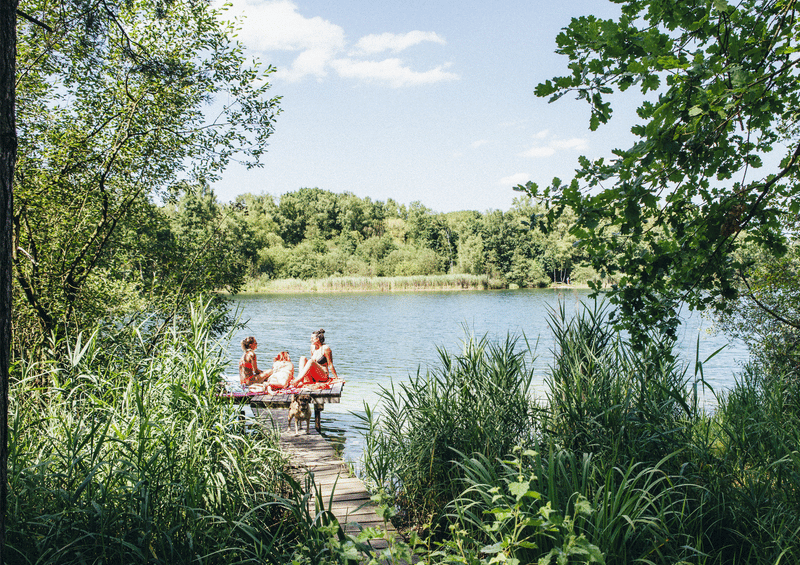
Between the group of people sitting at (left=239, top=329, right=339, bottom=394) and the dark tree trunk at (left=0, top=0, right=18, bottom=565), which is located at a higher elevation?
the dark tree trunk at (left=0, top=0, right=18, bottom=565)

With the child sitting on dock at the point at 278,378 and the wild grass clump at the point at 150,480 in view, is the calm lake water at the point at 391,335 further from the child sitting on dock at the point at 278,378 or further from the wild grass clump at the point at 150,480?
the wild grass clump at the point at 150,480

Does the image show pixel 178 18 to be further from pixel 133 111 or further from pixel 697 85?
pixel 697 85

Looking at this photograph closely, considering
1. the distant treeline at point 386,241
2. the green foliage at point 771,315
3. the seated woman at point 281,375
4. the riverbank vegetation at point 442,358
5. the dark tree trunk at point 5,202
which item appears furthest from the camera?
the distant treeline at point 386,241

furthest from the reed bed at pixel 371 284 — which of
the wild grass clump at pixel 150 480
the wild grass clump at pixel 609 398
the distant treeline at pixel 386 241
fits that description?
the wild grass clump at pixel 150 480

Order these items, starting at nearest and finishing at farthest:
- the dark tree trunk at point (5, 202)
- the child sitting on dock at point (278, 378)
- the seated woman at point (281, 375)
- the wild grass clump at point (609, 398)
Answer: the dark tree trunk at point (5, 202), the wild grass clump at point (609, 398), the child sitting on dock at point (278, 378), the seated woman at point (281, 375)

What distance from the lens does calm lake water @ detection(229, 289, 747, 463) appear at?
865 centimetres

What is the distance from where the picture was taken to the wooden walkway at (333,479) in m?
3.72

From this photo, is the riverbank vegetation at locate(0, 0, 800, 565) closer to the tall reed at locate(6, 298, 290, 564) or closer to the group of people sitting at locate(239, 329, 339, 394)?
the tall reed at locate(6, 298, 290, 564)

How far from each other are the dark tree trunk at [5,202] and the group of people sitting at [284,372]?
17.5 feet

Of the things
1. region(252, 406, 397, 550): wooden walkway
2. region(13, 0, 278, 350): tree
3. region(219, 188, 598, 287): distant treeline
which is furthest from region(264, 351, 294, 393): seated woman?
region(219, 188, 598, 287): distant treeline

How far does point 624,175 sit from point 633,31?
578 millimetres

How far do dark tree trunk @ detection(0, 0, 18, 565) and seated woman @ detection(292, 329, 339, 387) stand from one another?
5431 mm

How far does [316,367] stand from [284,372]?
A: 0.48 meters

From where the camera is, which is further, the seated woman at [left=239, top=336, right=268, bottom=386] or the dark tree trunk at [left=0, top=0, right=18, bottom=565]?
the seated woman at [left=239, top=336, right=268, bottom=386]
